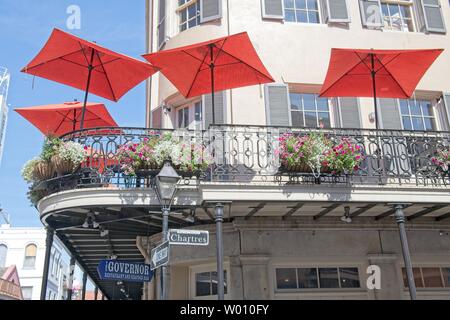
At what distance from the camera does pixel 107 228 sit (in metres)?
9.30

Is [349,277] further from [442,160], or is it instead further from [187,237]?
[187,237]

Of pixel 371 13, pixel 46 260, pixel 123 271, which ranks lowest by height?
pixel 123 271

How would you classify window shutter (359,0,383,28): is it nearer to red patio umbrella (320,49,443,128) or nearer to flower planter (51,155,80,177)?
red patio umbrella (320,49,443,128)

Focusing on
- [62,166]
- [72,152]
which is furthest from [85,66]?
[62,166]

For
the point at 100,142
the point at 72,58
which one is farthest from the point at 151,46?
the point at 100,142

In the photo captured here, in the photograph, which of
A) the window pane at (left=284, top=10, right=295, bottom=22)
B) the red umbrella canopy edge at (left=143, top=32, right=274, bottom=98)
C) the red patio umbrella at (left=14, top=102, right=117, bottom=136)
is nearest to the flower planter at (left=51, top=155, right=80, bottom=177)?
the red umbrella canopy edge at (left=143, top=32, right=274, bottom=98)

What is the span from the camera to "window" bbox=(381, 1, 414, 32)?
11805 mm

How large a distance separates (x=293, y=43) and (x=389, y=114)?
2.74 m

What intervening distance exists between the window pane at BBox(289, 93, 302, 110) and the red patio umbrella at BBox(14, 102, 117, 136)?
4870 mm

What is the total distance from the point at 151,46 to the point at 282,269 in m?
7.04

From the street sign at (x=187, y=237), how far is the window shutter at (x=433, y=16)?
8.59m

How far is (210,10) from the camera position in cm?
1101

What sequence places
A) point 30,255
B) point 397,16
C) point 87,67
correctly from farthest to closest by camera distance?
point 30,255 < point 397,16 < point 87,67

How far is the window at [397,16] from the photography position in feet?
38.7
